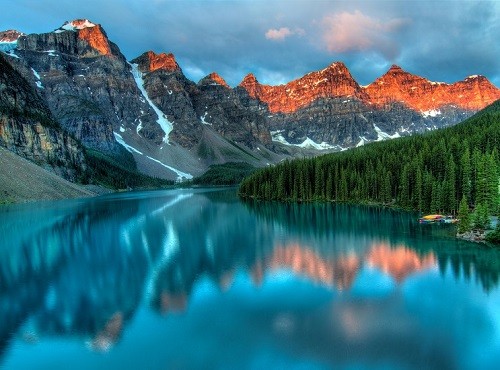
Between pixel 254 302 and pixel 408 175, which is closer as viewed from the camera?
pixel 254 302

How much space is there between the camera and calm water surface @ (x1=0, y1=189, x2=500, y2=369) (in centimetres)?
2208

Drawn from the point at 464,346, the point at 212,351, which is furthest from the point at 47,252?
the point at 464,346

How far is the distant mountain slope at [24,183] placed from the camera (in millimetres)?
121062

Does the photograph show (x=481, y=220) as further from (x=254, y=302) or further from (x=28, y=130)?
(x=28, y=130)

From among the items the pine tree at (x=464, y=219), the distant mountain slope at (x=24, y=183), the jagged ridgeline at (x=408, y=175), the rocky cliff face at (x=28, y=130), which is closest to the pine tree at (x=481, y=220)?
the pine tree at (x=464, y=219)

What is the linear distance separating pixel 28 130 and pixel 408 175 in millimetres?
149920

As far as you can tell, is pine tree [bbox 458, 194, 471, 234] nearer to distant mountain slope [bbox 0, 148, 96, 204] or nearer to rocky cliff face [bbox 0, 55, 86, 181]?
distant mountain slope [bbox 0, 148, 96, 204]

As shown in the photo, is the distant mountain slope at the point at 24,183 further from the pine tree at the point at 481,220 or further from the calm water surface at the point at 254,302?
the pine tree at the point at 481,220

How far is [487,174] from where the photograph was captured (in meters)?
66.9

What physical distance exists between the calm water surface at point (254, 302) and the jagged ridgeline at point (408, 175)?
18.3m

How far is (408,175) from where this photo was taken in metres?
91.9

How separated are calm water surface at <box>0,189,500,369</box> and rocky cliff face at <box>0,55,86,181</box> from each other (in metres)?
123

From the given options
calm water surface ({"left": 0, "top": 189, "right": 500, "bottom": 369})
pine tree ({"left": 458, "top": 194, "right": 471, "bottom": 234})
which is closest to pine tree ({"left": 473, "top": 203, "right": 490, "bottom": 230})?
pine tree ({"left": 458, "top": 194, "right": 471, "bottom": 234})

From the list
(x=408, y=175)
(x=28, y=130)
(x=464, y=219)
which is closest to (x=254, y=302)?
(x=464, y=219)
